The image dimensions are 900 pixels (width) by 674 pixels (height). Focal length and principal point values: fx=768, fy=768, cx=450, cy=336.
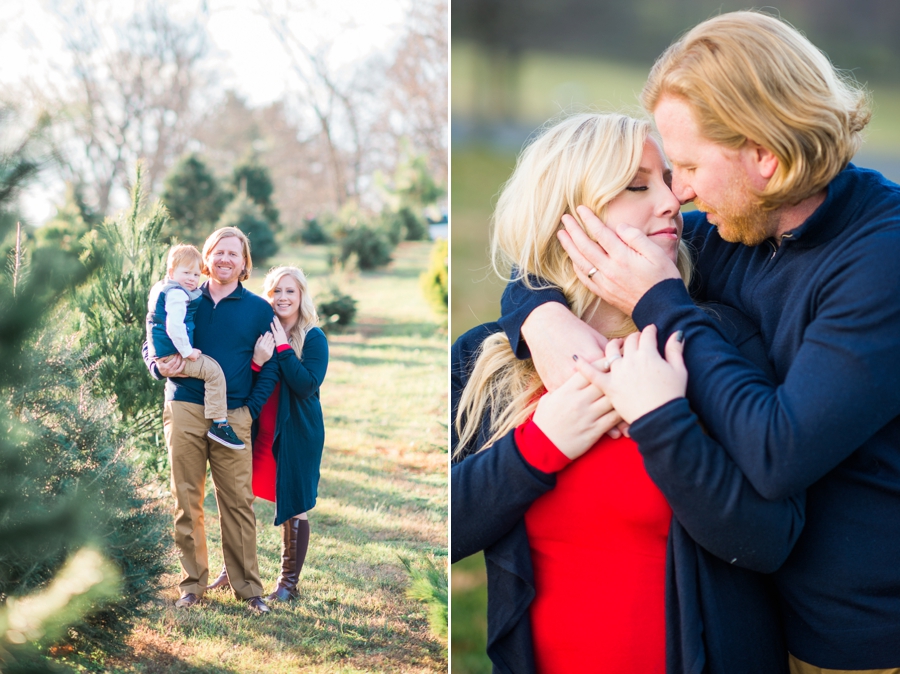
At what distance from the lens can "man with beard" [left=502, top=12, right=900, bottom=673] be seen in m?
1.58

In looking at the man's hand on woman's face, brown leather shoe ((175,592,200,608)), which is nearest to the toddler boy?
brown leather shoe ((175,592,200,608))

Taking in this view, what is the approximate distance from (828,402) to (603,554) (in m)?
0.70

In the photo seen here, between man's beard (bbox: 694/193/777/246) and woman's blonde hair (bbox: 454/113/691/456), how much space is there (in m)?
0.25

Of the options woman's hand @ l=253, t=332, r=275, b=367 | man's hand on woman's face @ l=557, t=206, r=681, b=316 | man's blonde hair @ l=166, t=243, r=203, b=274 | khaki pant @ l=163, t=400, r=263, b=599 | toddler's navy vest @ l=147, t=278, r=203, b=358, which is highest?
man's hand on woman's face @ l=557, t=206, r=681, b=316

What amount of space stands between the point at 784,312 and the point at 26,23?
10.2 feet

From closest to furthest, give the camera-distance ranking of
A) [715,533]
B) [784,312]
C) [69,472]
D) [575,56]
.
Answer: [715,533] → [784,312] → [69,472] → [575,56]

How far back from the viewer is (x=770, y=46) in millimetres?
1737

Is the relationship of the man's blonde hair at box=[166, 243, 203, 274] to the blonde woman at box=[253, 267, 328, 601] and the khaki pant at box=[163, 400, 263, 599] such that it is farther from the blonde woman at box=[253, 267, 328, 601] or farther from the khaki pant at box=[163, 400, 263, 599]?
the khaki pant at box=[163, 400, 263, 599]

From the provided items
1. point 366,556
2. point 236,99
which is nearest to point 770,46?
point 366,556

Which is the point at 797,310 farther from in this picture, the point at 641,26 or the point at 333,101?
the point at 641,26

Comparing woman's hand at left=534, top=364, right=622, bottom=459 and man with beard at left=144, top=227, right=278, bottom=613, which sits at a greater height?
woman's hand at left=534, top=364, right=622, bottom=459

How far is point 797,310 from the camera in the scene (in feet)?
5.71

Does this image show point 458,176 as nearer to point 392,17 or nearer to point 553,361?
point 392,17

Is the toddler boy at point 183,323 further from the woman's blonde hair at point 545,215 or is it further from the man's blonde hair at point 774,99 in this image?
the man's blonde hair at point 774,99
